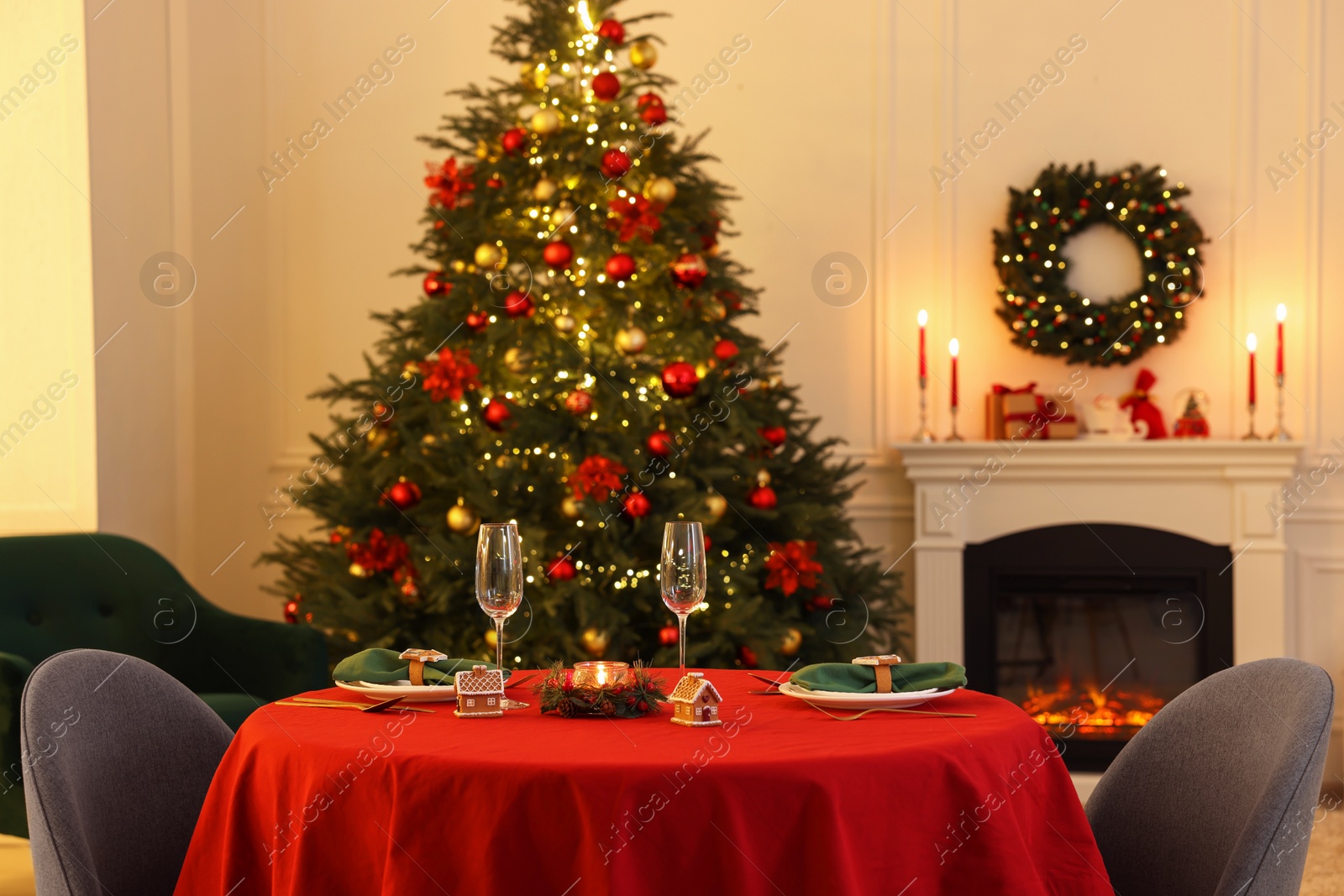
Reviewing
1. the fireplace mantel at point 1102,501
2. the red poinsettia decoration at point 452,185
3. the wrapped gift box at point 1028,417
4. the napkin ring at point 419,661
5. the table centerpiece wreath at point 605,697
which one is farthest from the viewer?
the wrapped gift box at point 1028,417

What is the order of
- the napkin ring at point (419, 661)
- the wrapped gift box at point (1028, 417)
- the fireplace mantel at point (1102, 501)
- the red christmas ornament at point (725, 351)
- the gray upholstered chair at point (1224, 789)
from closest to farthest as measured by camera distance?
1. the gray upholstered chair at point (1224, 789)
2. the napkin ring at point (419, 661)
3. the red christmas ornament at point (725, 351)
4. the fireplace mantel at point (1102, 501)
5. the wrapped gift box at point (1028, 417)

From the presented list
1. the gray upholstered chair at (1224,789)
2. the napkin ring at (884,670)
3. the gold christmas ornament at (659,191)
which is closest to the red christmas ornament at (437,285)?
the gold christmas ornament at (659,191)

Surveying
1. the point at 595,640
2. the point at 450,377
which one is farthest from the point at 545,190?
the point at 595,640

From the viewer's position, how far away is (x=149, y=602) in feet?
12.0

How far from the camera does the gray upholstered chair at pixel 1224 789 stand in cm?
153

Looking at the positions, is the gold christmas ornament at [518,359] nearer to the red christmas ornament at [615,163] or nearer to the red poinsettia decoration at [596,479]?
the red poinsettia decoration at [596,479]

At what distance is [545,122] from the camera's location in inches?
141

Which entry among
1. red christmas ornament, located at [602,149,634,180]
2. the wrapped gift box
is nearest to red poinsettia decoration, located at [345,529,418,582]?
red christmas ornament, located at [602,149,634,180]

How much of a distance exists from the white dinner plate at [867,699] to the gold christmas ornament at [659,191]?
2.20 meters

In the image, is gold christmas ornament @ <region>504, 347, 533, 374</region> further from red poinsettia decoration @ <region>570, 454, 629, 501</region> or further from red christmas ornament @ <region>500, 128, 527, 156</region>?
red christmas ornament @ <region>500, 128, 527, 156</region>

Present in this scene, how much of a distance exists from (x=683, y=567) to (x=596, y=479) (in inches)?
64.6

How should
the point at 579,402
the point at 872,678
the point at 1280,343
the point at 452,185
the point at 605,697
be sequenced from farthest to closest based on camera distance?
the point at 1280,343 < the point at 452,185 < the point at 579,402 < the point at 872,678 < the point at 605,697

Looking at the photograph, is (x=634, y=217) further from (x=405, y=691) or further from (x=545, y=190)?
(x=405, y=691)

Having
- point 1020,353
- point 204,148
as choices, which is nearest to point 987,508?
point 1020,353
